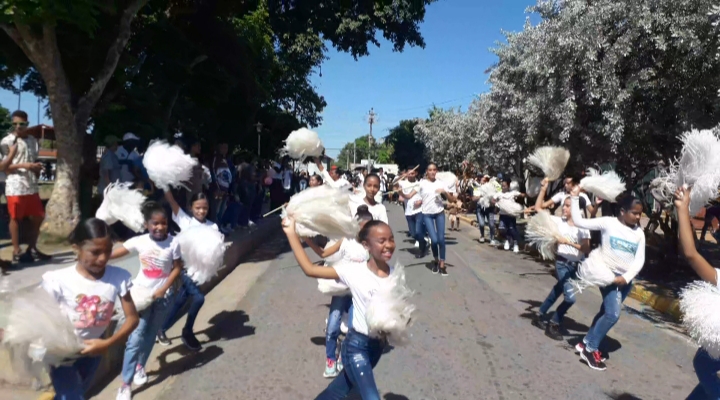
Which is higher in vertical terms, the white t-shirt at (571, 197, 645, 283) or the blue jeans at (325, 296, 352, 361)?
the white t-shirt at (571, 197, 645, 283)

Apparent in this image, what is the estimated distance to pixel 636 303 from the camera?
27.3ft

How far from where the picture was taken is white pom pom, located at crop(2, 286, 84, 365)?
2.86 metres

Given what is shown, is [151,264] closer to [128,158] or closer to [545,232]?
[545,232]

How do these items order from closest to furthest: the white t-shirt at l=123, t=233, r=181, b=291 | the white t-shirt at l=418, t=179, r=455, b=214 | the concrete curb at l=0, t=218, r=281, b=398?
the concrete curb at l=0, t=218, r=281, b=398, the white t-shirt at l=123, t=233, r=181, b=291, the white t-shirt at l=418, t=179, r=455, b=214

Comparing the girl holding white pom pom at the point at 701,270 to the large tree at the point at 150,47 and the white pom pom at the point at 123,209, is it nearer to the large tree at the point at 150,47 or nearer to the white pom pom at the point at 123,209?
the white pom pom at the point at 123,209

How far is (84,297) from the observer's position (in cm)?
317

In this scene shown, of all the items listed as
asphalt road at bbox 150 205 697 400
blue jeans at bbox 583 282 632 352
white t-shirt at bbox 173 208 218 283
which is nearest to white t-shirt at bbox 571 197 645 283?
blue jeans at bbox 583 282 632 352

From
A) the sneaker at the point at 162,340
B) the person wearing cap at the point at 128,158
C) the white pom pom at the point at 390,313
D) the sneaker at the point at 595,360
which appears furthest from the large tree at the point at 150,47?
the sneaker at the point at 595,360

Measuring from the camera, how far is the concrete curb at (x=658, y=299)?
7.50 metres

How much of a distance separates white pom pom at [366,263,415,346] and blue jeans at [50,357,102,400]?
5.38 ft

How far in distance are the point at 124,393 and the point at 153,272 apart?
36.1 inches

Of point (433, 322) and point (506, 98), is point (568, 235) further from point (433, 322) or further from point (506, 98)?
point (506, 98)

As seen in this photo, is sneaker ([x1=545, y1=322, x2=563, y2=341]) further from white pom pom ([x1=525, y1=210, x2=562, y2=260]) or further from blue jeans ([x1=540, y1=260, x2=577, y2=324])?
white pom pom ([x1=525, y1=210, x2=562, y2=260])

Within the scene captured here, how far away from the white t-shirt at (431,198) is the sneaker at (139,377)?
5.49 m
